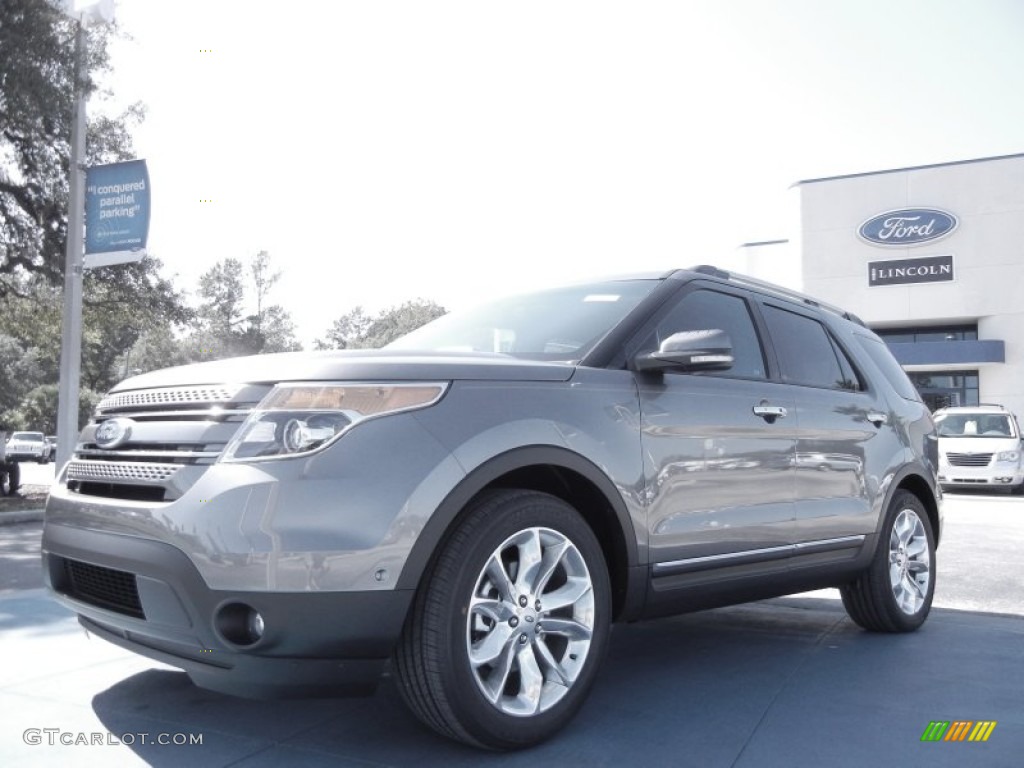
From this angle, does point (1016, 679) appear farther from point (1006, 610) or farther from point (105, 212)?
point (105, 212)

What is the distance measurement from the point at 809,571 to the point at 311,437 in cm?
264

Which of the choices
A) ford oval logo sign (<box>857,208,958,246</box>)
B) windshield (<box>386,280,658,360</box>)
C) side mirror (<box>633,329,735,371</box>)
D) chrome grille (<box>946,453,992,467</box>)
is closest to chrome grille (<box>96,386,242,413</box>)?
windshield (<box>386,280,658,360</box>)

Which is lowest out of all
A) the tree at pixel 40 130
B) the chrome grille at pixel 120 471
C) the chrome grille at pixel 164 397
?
the chrome grille at pixel 120 471

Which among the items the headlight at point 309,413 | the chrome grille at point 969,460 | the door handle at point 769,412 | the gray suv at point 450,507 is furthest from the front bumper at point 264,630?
the chrome grille at point 969,460

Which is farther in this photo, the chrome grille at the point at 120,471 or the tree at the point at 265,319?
the tree at the point at 265,319

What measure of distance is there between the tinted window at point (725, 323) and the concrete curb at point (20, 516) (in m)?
10.2

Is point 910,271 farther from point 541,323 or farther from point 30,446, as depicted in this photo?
point 30,446

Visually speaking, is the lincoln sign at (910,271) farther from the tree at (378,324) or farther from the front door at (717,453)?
the tree at (378,324)

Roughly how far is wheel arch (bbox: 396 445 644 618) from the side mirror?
1.70ft

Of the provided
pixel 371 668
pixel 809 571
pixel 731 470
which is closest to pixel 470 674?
pixel 371 668

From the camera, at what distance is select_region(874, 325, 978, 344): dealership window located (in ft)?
122

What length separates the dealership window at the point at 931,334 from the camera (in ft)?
122

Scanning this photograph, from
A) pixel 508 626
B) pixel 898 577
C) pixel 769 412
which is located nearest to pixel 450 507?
pixel 508 626

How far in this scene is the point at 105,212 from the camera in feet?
41.6
